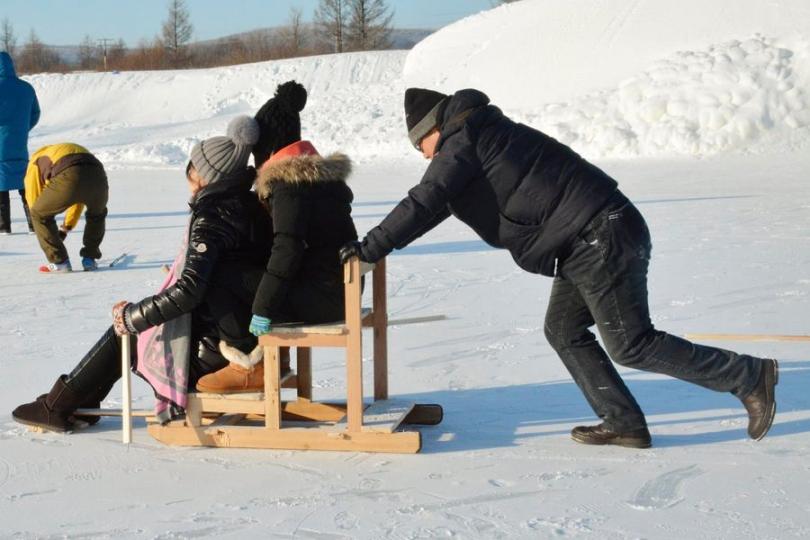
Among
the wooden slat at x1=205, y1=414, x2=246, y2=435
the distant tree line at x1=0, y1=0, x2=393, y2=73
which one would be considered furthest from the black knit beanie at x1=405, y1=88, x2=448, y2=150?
the distant tree line at x1=0, y1=0, x2=393, y2=73

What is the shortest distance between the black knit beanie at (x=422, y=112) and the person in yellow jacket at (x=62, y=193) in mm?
4470

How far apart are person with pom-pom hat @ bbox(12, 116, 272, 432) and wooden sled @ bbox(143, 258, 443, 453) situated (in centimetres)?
12

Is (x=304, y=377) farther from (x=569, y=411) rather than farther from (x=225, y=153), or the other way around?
(x=569, y=411)

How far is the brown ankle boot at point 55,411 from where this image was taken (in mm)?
4051

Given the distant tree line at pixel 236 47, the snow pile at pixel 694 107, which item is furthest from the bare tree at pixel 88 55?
the snow pile at pixel 694 107

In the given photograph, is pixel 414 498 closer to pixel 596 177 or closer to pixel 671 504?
pixel 671 504

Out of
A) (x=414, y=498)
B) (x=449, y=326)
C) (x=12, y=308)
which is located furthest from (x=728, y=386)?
(x=12, y=308)

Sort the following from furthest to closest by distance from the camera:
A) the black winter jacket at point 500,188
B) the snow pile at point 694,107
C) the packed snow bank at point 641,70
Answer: the packed snow bank at point 641,70 < the snow pile at point 694,107 < the black winter jacket at point 500,188

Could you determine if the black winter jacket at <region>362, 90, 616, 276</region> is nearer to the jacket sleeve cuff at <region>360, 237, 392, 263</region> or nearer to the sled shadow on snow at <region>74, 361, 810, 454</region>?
the jacket sleeve cuff at <region>360, 237, 392, 263</region>

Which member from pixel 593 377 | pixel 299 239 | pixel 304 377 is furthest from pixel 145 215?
pixel 593 377

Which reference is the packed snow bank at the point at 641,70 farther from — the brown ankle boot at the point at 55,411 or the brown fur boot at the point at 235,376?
the brown ankle boot at the point at 55,411

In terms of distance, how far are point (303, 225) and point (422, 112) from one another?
0.56 metres

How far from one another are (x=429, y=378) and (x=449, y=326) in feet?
3.63

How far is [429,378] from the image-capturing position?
4891mm
